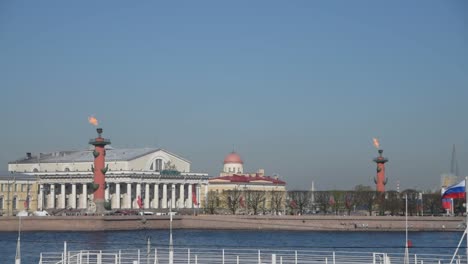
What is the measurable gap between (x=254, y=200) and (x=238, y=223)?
53.2 ft

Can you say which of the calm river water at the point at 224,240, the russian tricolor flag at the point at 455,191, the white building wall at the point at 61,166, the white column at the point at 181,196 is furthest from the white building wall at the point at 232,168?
the russian tricolor flag at the point at 455,191

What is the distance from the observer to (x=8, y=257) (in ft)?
142

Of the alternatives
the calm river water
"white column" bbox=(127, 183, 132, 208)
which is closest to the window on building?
"white column" bbox=(127, 183, 132, 208)

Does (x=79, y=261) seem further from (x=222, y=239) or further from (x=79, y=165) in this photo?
(x=79, y=165)

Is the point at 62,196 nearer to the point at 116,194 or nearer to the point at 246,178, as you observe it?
the point at 116,194

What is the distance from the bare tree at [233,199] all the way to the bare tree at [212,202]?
117 cm

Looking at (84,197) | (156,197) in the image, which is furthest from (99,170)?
(156,197)

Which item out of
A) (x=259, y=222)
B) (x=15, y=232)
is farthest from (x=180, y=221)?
(x=15, y=232)

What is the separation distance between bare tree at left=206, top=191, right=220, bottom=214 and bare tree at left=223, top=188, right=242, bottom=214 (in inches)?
46.2

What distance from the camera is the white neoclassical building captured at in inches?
3883

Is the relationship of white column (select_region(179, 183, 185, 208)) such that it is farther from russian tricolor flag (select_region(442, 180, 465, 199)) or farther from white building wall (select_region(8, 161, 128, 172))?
russian tricolor flag (select_region(442, 180, 465, 199))

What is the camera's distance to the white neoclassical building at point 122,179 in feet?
324

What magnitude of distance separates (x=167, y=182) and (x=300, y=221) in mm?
27958

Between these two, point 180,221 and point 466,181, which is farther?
point 180,221
